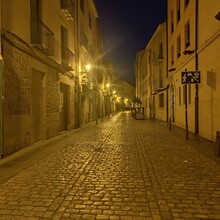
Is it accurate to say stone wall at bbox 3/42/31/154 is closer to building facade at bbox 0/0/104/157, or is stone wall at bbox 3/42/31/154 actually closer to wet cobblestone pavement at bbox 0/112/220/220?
building facade at bbox 0/0/104/157

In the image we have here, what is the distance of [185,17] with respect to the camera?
16.6m

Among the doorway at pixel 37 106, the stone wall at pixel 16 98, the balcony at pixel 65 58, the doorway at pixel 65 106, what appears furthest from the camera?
the doorway at pixel 65 106

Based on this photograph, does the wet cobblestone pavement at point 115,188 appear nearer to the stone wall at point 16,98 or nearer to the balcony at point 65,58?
the stone wall at point 16,98

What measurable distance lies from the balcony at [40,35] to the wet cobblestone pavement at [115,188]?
5114 mm

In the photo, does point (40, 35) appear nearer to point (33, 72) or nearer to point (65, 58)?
point (33, 72)

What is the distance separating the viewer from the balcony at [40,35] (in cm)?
1080

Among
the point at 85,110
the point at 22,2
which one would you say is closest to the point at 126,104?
the point at 85,110

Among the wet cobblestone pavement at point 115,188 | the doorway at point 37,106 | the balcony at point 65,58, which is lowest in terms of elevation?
the wet cobblestone pavement at point 115,188

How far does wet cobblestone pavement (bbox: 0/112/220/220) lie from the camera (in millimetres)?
4094

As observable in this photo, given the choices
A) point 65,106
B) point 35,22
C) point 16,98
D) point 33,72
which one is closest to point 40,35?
point 35,22

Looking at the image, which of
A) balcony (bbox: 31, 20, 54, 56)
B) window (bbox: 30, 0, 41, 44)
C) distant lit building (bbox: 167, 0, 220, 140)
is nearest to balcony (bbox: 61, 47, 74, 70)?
balcony (bbox: 31, 20, 54, 56)

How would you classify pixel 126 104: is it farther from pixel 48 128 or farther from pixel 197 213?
pixel 197 213

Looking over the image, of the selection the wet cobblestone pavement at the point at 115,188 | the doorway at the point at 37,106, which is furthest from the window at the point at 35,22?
the wet cobblestone pavement at the point at 115,188

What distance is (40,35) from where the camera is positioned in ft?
36.3
